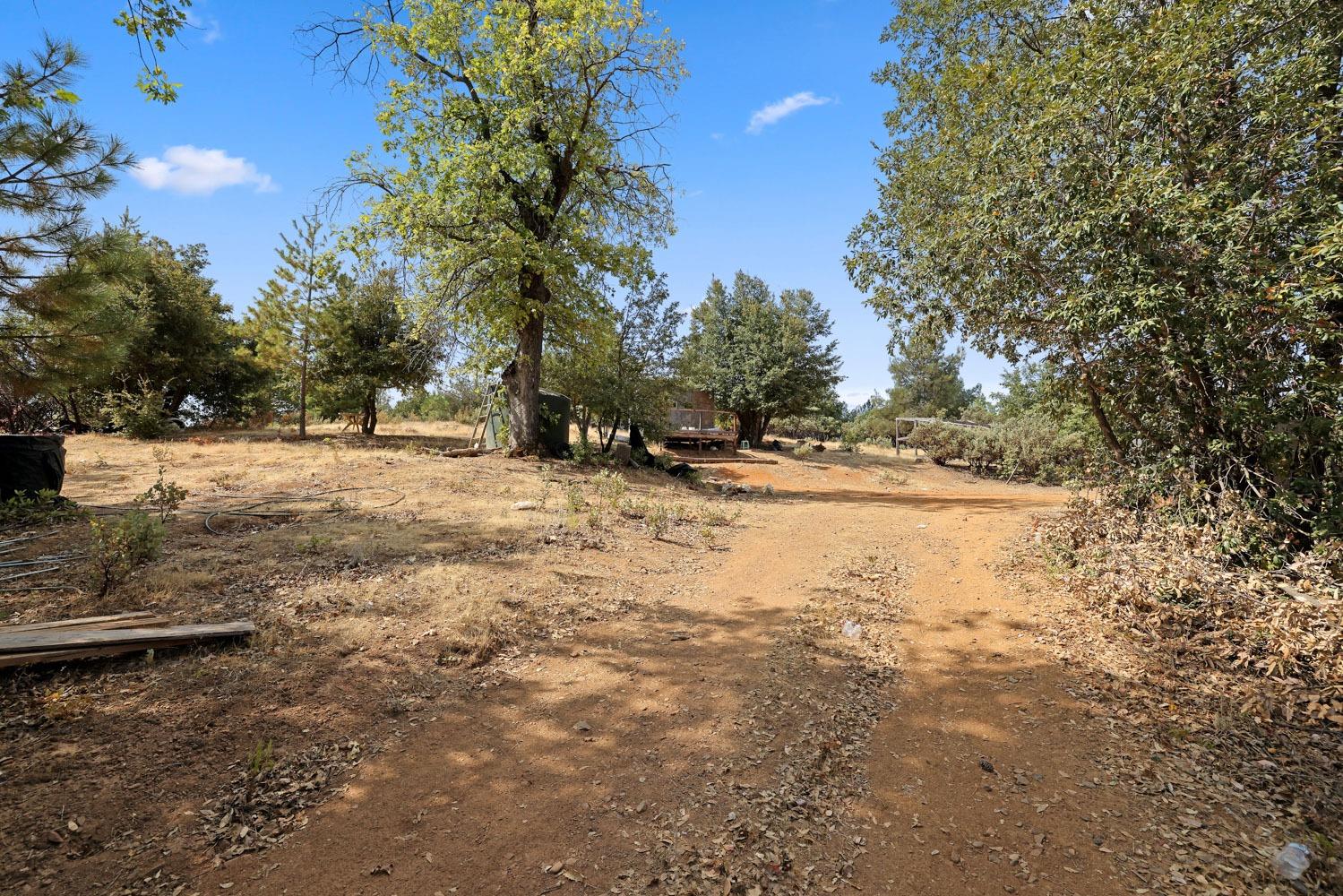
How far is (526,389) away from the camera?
14.3 meters

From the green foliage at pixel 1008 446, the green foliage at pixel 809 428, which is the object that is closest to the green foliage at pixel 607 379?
the green foliage at pixel 1008 446

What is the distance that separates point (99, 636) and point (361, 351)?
17.2 metres

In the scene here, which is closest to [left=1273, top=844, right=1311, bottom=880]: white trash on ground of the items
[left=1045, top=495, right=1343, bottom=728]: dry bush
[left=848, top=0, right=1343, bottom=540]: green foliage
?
[left=1045, top=495, right=1343, bottom=728]: dry bush

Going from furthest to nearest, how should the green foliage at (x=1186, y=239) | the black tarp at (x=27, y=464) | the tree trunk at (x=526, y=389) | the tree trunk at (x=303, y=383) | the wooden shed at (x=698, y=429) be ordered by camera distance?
1. the wooden shed at (x=698, y=429)
2. the tree trunk at (x=303, y=383)
3. the tree trunk at (x=526, y=389)
4. the black tarp at (x=27, y=464)
5. the green foliage at (x=1186, y=239)

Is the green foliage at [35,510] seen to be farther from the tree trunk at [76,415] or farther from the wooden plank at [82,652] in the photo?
the tree trunk at [76,415]

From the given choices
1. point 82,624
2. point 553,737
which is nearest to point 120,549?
point 82,624

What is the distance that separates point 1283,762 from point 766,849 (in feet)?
11.1

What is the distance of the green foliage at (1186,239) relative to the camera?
467 centimetres

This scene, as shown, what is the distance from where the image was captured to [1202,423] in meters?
5.62

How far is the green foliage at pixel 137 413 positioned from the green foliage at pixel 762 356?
1877 cm

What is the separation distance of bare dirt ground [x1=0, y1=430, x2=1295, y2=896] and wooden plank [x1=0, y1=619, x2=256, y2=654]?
0.48 ft

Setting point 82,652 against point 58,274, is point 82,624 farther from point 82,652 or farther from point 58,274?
point 58,274

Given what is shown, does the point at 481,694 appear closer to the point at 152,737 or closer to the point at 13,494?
the point at 152,737

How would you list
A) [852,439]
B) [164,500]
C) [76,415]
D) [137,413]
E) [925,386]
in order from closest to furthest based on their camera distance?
[164,500], [137,413], [76,415], [852,439], [925,386]
